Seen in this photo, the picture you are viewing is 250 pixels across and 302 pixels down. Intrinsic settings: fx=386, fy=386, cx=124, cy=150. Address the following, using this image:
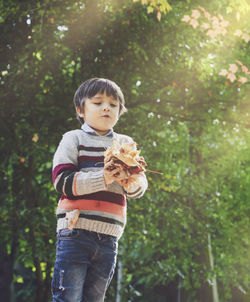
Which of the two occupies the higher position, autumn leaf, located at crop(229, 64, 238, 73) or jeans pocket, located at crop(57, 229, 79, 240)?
autumn leaf, located at crop(229, 64, 238, 73)

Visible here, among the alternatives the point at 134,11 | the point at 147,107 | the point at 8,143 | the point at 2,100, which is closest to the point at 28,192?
the point at 8,143

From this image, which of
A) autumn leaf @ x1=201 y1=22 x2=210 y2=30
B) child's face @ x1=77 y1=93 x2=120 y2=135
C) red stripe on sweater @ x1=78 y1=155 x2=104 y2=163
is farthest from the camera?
autumn leaf @ x1=201 y1=22 x2=210 y2=30

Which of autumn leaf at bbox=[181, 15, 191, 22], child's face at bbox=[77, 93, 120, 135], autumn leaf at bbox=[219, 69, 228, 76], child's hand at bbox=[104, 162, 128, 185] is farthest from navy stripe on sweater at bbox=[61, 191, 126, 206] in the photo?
autumn leaf at bbox=[219, 69, 228, 76]

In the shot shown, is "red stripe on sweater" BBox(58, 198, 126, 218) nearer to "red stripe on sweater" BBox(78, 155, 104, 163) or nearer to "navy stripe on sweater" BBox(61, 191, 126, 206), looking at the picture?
"navy stripe on sweater" BBox(61, 191, 126, 206)

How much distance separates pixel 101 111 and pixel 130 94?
4.11 m

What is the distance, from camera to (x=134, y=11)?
20.0ft

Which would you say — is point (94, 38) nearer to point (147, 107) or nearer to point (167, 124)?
point (147, 107)

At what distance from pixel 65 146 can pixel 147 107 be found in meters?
4.77

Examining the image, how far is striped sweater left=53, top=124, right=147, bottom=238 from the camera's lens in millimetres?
2271

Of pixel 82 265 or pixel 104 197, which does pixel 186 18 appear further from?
pixel 82 265

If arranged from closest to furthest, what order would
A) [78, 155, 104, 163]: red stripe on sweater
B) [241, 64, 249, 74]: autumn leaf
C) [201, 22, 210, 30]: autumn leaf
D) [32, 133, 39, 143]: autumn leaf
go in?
[78, 155, 104, 163]: red stripe on sweater → [32, 133, 39, 143]: autumn leaf → [201, 22, 210, 30]: autumn leaf → [241, 64, 249, 74]: autumn leaf

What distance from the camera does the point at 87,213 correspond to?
233 cm

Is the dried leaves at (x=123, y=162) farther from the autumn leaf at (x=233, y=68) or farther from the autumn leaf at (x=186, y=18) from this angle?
the autumn leaf at (x=233, y=68)

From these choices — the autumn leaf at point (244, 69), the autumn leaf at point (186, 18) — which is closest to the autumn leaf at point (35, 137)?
Answer: the autumn leaf at point (186, 18)
